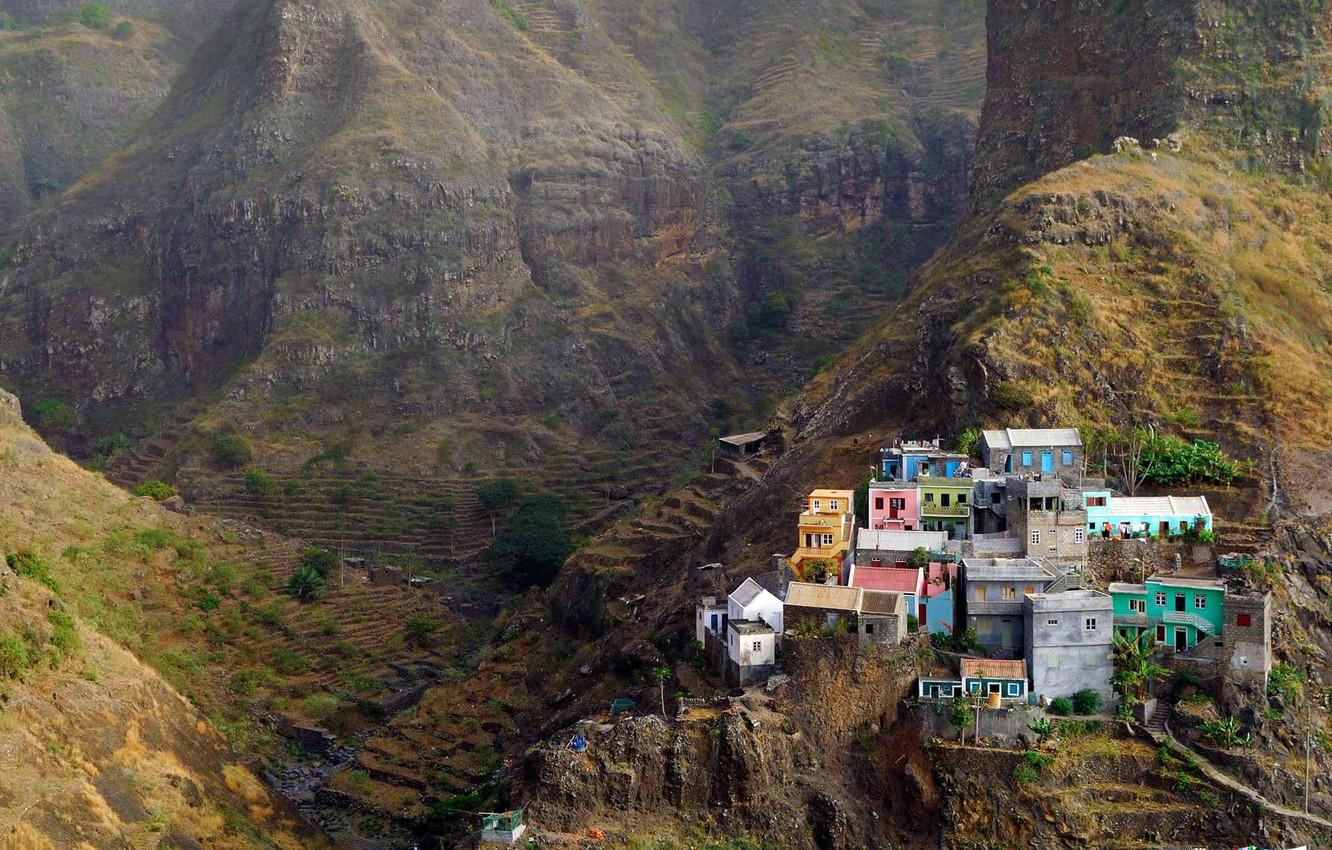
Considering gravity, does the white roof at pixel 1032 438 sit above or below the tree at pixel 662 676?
above

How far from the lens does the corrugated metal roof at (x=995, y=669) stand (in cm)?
5788

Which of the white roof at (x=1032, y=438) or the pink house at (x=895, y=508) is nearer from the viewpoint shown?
the pink house at (x=895, y=508)

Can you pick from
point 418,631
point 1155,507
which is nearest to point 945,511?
point 1155,507

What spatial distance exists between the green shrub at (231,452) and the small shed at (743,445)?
92.1 ft

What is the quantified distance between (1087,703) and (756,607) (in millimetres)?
10334

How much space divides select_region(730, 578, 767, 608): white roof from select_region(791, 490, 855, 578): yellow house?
276 cm

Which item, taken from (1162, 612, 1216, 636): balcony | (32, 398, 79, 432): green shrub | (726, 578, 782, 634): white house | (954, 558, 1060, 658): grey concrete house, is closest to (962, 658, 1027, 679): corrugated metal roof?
(954, 558, 1060, 658): grey concrete house

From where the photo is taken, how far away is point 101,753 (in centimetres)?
5641

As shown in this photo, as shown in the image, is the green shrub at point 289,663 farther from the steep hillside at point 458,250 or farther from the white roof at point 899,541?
the white roof at point 899,541

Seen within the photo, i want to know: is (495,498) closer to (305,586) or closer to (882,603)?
(305,586)

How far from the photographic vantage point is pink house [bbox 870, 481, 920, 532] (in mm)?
65812

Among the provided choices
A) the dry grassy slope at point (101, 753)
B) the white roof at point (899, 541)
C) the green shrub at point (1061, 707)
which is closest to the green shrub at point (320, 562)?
the dry grassy slope at point (101, 753)

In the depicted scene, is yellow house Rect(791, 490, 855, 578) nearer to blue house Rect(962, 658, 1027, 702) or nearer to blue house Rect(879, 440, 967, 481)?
blue house Rect(879, 440, 967, 481)

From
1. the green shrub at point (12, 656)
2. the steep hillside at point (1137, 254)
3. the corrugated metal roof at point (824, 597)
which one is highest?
the steep hillside at point (1137, 254)
